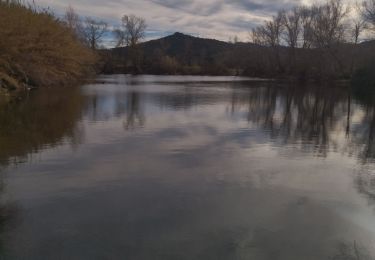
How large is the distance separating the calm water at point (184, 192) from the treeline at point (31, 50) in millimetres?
15388

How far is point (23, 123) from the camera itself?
1602 centimetres

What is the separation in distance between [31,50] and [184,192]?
2963 centimetres

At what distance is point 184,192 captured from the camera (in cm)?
795

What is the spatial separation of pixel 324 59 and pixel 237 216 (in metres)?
59.6

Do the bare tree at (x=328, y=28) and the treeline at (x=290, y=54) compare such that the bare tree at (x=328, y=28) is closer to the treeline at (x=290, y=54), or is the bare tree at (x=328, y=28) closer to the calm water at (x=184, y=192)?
the treeline at (x=290, y=54)

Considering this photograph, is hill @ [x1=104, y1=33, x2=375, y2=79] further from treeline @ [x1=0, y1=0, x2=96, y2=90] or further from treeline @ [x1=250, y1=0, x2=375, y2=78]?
treeline @ [x1=0, y1=0, x2=96, y2=90]

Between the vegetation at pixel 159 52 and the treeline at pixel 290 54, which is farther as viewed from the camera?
the treeline at pixel 290 54

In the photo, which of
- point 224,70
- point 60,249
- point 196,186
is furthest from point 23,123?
point 224,70

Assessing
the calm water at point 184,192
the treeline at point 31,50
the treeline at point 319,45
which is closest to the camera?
the calm water at point 184,192

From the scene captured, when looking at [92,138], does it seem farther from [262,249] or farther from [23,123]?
[262,249]

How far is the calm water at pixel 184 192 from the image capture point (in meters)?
5.75

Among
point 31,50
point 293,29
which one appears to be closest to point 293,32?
point 293,29

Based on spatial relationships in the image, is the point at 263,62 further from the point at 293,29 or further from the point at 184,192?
the point at 184,192

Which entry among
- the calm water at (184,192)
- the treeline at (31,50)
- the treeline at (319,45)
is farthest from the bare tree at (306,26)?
the calm water at (184,192)
